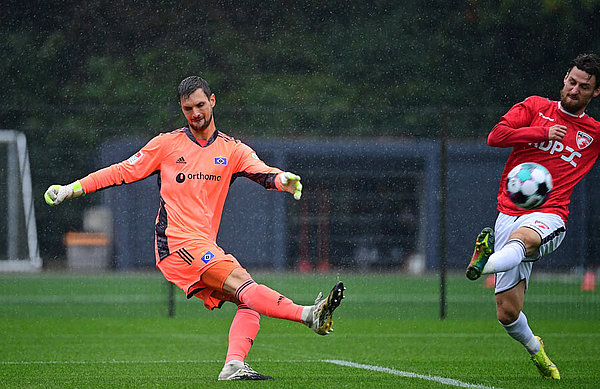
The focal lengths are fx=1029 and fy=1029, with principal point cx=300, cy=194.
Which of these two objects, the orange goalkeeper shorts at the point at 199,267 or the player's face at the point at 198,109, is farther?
the player's face at the point at 198,109

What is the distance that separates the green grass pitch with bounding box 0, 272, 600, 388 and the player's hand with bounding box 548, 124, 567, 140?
1476mm

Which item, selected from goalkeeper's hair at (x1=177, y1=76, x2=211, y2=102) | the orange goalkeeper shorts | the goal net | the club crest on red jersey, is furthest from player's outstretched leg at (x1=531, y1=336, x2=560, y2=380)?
the goal net

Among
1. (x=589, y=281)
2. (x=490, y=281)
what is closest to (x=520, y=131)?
(x=589, y=281)

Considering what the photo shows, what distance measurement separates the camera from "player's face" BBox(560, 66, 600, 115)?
6379 mm

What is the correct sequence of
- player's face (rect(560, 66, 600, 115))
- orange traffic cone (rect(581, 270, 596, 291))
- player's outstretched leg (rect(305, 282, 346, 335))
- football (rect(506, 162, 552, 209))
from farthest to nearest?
orange traffic cone (rect(581, 270, 596, 291)), player's face (rect(560, 66, 600, 115)), football (rect(506, 162, 552, 209)), player's outstretched leg (rect(305, 282, 346, 335))

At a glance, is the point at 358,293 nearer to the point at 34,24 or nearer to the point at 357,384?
the point at 357,384

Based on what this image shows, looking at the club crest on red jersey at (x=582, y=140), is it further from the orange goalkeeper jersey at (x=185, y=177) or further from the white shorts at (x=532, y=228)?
the orange goalkeeper jersey at (x=185, y=177)

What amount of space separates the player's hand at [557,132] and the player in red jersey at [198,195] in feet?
5.46

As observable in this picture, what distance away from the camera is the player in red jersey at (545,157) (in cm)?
630

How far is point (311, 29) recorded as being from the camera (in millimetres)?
23266

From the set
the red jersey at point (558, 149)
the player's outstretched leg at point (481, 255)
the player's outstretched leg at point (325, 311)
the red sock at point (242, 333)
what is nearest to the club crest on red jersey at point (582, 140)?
the red jersey at point (558, 149)

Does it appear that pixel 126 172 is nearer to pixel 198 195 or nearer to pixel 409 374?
pixel 198 195

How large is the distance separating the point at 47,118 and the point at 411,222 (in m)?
4.58

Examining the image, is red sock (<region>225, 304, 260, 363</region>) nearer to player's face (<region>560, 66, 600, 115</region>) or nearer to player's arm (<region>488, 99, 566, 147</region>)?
player's arm (<region>488, 99, 566, 147</region>)
